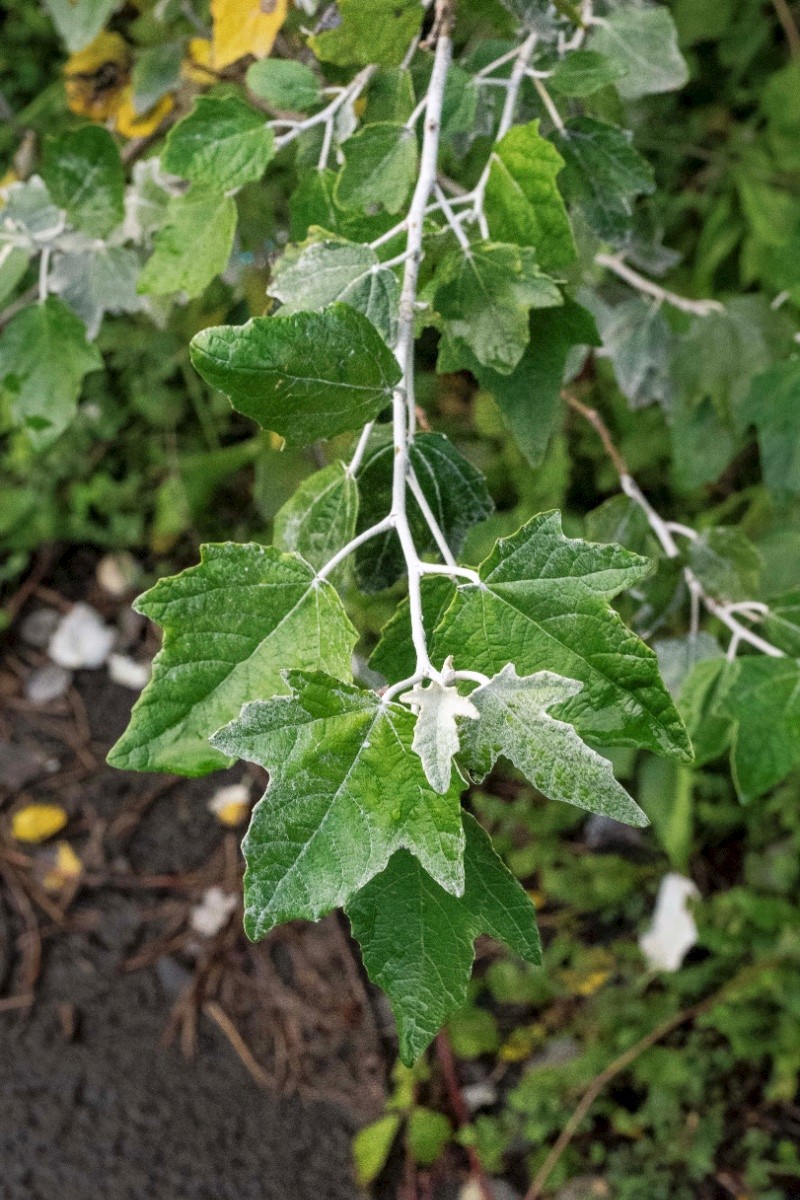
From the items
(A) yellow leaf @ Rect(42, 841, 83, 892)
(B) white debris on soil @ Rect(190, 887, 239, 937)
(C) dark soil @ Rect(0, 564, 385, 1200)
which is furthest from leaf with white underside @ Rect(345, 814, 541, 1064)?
(A) yellow leaf @ Rect(42, 841, 83, 892)

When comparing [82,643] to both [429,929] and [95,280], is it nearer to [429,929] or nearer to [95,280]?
[95,280]

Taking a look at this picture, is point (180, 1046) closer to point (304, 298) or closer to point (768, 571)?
point (768, 571)

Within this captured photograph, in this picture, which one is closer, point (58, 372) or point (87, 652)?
point (58, 372)

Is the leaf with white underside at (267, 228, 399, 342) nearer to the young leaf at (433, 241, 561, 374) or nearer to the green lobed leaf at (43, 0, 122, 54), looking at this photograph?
the young leaf at (433, 241, 561, 374)

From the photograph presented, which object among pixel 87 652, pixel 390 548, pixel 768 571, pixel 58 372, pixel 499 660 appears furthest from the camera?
pixel 87 652

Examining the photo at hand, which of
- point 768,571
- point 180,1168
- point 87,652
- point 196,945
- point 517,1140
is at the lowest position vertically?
point 517,1140

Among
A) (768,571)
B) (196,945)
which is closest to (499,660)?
(768,571)

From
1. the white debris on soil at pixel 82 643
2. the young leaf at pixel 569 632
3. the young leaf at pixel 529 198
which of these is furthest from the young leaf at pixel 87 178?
the white debris on soil at pixel 82 643
